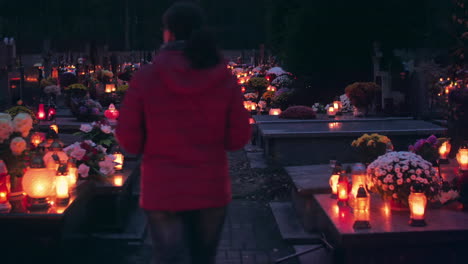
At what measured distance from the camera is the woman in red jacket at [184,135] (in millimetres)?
3328

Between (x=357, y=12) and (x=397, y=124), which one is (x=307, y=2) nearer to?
(x=357, y=12)

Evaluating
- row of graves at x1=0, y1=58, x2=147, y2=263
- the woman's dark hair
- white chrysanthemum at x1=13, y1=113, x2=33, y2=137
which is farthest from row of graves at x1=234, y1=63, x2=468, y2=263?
white chrysanthemum at x1=13, y1=113, x2=33, y2=137

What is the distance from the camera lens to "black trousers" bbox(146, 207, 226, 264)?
336cm

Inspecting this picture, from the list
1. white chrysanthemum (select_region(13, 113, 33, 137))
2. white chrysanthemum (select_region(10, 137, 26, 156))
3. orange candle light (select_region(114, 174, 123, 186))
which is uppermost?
white chrysanthemum (select_region(13, 113, 33, 137))

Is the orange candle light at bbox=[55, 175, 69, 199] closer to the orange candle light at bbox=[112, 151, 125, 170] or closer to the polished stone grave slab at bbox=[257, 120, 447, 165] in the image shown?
the orange candle light at bbox=[112, 151, 125, 170]

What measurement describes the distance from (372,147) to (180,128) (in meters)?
5.53

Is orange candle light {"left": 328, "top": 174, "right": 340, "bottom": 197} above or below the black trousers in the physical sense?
below

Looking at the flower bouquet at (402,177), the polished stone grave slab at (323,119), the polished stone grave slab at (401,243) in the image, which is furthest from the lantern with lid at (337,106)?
the polished stone grave slab at (401,243)

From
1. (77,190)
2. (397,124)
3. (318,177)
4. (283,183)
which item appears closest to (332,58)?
(397,124)

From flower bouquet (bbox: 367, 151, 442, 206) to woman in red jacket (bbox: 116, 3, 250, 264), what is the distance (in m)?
2.78

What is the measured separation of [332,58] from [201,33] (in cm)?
1560

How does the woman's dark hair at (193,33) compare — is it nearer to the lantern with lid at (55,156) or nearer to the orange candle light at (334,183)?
the lantern with lid at (55,156)

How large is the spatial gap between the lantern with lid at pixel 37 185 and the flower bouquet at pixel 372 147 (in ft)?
13.8

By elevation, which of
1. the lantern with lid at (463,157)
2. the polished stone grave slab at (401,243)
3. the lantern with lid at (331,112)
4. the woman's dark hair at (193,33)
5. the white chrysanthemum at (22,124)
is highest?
the woman's dark hair at (193,33)
